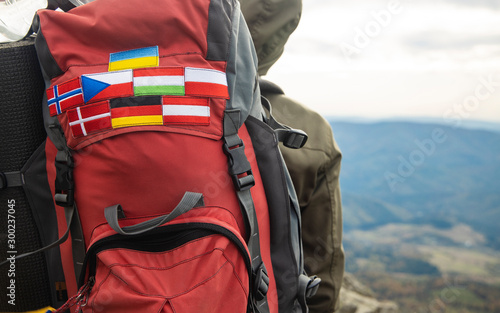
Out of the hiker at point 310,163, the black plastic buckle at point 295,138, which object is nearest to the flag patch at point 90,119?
the black plastic buckle at point 295,138

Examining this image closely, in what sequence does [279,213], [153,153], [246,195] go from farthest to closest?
[279,213]
[246,195]
[153,153]

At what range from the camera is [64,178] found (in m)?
1.05

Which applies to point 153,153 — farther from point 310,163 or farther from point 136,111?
point 310,163

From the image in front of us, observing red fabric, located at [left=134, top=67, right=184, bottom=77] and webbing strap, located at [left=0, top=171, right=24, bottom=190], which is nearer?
red fabric, located at [left=134, top=67, right=184, bottom=77]

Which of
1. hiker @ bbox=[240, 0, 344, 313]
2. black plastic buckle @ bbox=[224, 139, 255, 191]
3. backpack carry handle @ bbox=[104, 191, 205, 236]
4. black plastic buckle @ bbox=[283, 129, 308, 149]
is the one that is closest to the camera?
backpack carry handle @ bbox=[104, 191, 205, 236]

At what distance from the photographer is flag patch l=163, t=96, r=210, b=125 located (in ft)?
3.23

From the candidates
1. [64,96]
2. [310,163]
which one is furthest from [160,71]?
[310,163]

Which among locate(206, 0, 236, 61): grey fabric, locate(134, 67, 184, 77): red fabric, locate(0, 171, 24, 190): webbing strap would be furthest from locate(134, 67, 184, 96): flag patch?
locate(0, 171, 24, 190): webbing strap

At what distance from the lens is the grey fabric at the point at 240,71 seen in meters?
1.08

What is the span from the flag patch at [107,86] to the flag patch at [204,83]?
0.15m

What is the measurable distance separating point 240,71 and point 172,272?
576 millimetres

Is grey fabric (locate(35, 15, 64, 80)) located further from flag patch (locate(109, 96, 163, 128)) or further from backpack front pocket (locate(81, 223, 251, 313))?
backpack front pocket (locate(81, 223, 251, 313))

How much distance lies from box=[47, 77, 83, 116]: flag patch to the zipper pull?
0.47 metres

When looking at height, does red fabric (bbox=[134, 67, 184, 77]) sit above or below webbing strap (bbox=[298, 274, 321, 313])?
above
